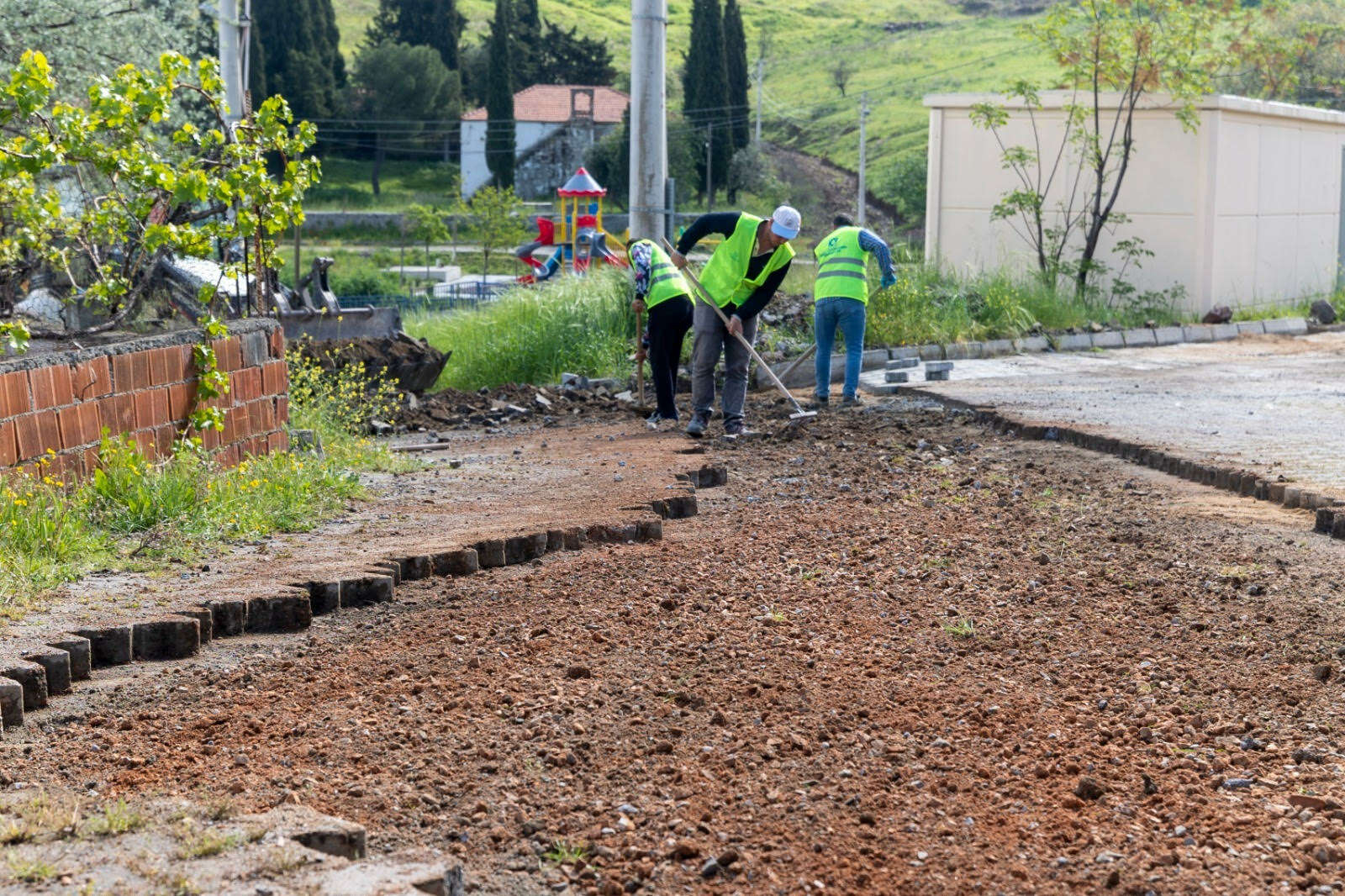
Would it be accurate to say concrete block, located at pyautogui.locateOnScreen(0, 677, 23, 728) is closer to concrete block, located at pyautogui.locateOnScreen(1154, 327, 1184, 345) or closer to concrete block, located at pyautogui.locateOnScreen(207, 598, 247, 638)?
concrete block, located at pyautogui.locateOnScreen(207, 598, 247, 638)

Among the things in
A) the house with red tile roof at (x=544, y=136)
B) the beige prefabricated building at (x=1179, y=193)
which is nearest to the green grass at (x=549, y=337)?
the beige prefabricated building at (x=1179, y=193)

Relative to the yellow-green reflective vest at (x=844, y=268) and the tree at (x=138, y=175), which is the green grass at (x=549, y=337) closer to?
the yellow-green reflective vest at (x=844, y=268)

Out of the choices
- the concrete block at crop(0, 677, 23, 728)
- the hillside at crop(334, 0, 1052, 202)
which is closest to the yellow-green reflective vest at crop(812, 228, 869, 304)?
the concrete block at crop(0, 677, 23, 728)


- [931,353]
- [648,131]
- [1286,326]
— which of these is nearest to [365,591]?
[648,131]

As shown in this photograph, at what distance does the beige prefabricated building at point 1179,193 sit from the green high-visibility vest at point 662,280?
26.0 feet

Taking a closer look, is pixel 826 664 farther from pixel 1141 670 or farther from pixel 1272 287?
pixel 1272 287

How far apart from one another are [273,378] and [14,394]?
7.41 ft

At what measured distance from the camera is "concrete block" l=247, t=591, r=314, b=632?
5137 mm

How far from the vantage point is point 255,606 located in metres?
5.13

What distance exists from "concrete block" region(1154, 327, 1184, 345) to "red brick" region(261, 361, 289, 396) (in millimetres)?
11543

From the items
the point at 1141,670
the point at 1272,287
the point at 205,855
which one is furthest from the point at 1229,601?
the point at 1272,287

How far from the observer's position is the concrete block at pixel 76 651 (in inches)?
178

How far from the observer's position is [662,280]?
10.5 m

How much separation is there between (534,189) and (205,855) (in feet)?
205
